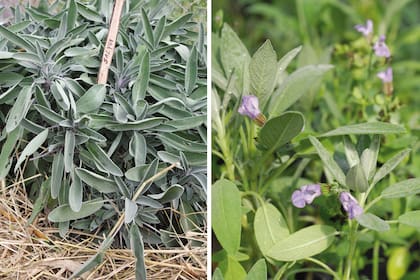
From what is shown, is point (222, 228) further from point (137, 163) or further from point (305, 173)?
point (305, 173)

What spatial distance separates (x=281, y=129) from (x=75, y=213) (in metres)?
0.29

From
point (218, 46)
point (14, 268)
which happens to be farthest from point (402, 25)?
point (14, 268)

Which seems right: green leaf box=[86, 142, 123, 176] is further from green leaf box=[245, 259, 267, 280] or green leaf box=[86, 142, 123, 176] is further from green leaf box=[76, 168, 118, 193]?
green leaf box=[245, 259, 267, 280]

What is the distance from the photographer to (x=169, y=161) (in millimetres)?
1052

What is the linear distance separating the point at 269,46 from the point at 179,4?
258 millimetres

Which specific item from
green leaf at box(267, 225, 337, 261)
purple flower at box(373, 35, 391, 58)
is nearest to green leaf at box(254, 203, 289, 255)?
green leaf at box(267, 225, 337, 261)

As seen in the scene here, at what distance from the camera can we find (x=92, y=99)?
3.40 feet

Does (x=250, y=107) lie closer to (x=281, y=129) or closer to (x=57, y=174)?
(x=281, y=129)

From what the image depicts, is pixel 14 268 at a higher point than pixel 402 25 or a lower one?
lower

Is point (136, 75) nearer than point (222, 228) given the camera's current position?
No

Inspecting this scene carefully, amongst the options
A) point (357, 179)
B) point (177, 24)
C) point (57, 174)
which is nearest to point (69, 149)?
point (57, 174)

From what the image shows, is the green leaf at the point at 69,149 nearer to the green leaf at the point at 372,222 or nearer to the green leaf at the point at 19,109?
the green leaf at the point at 19,109

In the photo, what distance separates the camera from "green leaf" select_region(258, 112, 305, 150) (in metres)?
1.00

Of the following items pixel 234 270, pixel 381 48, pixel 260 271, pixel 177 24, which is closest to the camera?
pixel 260 271
